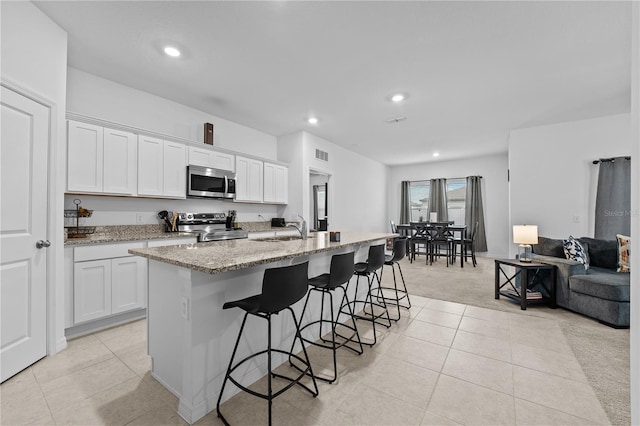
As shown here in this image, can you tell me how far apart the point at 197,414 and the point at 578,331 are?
3.53 metres

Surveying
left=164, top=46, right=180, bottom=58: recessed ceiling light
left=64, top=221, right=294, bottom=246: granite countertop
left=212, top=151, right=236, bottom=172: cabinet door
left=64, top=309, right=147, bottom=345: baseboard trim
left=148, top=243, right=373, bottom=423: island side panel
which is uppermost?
left=164, top=46, right=180, bottom=58: recessed ceiling light

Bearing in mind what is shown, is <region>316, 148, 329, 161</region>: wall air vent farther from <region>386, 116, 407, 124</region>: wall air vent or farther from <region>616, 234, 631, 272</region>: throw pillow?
<region>616, 234, 631, 272</region>: throw pillow

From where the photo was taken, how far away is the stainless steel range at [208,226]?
377 centimetres

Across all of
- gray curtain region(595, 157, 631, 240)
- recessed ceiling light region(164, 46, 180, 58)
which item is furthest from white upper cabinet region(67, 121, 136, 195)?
gray curtain region(595, 157, 631, 240)

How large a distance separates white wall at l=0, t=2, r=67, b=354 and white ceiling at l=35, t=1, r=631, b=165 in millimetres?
159

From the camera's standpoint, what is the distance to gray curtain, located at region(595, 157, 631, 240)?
4.16 m

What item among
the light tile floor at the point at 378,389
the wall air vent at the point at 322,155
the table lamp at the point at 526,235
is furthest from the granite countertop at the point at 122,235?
the table lamp at the point at 526,235

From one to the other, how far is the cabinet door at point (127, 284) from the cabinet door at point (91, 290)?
5 cm

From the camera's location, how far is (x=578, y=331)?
2.80m

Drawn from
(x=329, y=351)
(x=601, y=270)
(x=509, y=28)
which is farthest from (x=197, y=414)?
(x=601, y=270)

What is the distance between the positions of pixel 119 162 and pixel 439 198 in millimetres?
7639

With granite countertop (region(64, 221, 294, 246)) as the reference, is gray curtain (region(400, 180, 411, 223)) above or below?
above

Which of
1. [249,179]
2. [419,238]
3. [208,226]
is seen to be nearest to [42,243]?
[208,226]

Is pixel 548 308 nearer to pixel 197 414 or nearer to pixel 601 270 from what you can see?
pixel 601 270
